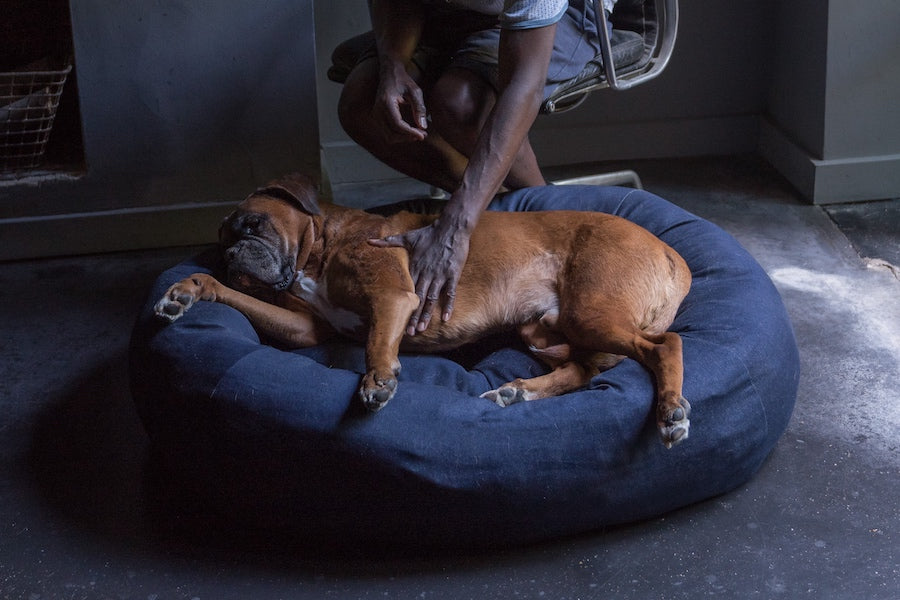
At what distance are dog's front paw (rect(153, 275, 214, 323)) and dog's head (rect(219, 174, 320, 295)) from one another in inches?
4.4

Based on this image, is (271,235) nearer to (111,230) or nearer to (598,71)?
(598,71)

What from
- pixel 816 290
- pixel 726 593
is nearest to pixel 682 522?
pixel 726 593

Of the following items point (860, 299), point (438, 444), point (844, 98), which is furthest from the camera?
point (844, 98)

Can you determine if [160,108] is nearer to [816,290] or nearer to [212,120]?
[212,120]

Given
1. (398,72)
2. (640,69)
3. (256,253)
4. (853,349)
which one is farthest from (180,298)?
(853,349)

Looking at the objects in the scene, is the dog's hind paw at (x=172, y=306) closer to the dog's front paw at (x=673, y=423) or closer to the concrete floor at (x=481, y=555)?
the concrete floor at (x=481, y=555)

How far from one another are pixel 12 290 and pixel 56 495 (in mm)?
1741

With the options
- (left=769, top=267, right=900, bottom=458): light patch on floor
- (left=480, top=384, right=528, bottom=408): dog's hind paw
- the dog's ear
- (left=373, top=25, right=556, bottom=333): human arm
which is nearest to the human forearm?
(left=373, top=25, right=556, bottom=333): human arm

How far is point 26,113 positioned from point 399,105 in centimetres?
205

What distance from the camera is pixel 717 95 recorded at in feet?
18.1

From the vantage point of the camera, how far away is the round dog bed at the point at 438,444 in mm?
2373

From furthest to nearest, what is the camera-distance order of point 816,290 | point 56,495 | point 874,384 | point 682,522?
point 816,290
point 874,384
point 56,495
point 682,522

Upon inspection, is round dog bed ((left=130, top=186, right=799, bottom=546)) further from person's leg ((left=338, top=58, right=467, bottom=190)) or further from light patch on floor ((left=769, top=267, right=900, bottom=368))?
person's leg ((left=338, top=58, right=467, bottom=190))

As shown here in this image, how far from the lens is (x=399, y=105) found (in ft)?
11.2
